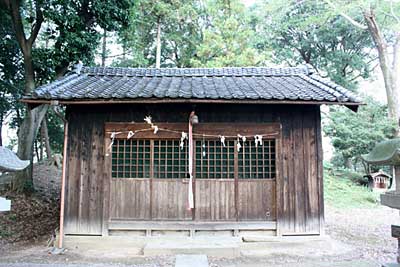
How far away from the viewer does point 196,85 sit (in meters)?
7.72

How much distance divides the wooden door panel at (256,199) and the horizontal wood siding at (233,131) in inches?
3.0

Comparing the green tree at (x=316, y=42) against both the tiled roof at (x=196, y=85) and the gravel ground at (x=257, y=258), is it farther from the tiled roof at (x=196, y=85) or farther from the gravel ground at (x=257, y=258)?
the gravel ground at (x=257, y=258)

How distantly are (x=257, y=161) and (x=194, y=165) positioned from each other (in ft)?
4.58

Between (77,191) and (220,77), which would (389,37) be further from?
(77,191)

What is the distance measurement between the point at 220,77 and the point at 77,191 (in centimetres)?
457

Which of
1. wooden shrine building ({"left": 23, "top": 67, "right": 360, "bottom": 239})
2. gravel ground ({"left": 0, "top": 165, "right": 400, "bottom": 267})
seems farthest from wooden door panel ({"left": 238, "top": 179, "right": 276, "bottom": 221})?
gravel ground ({"left": 0, "top": 165, "right": 400, "bottom": 267})

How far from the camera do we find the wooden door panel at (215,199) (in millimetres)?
6984

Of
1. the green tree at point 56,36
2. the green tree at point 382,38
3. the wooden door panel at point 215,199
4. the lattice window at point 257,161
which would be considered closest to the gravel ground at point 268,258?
the wooden door panel at point 215,199

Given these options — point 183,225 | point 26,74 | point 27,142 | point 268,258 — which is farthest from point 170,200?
point 26,74

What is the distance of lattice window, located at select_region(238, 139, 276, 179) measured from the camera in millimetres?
7133

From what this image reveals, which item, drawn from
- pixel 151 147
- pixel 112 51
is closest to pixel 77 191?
pixel 151 147

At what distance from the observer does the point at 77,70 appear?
855 centimetres

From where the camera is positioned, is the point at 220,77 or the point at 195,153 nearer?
the point at 195,153

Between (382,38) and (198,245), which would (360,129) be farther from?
(198,245)
